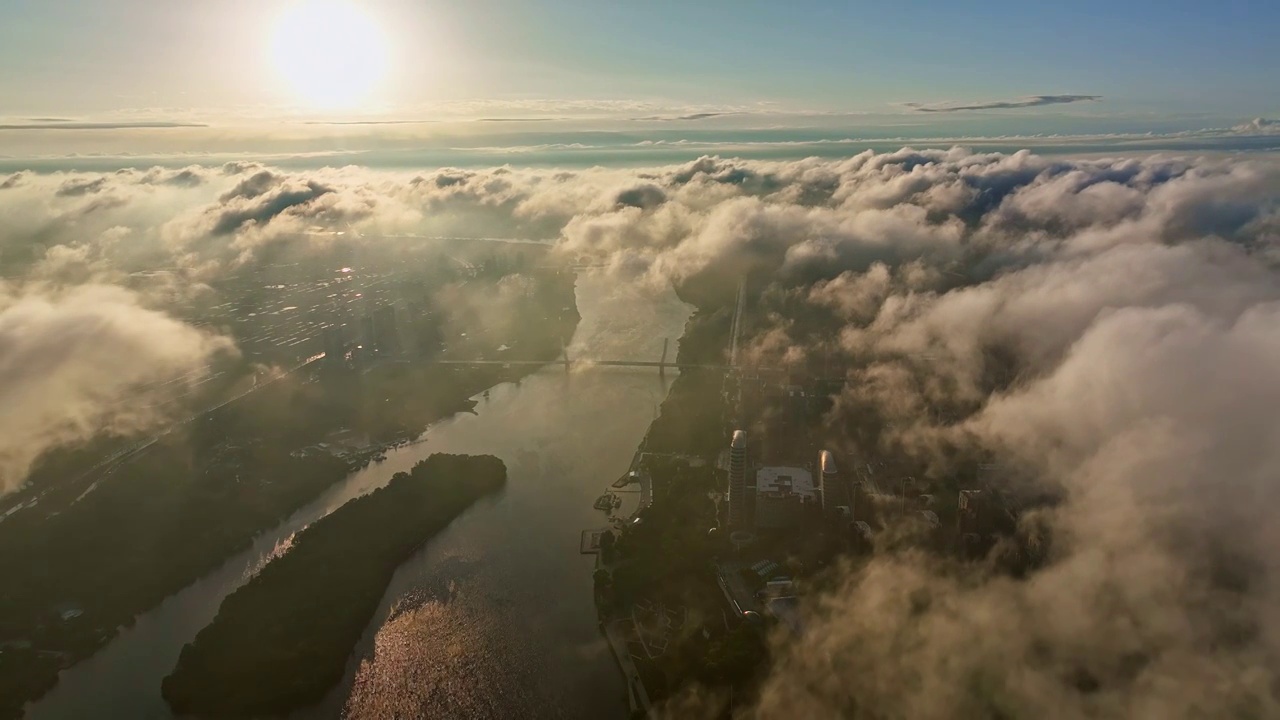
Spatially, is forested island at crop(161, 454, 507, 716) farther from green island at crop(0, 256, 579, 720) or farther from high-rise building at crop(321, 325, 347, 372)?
high-rise building at crop(321, 325, 347, 372)

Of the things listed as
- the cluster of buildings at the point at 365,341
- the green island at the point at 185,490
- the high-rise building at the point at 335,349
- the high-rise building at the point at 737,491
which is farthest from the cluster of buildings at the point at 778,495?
the cluster of buildings at the point at 365,341

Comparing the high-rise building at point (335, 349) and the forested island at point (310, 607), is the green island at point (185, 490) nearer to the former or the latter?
the high-rise building at point (335, 349)

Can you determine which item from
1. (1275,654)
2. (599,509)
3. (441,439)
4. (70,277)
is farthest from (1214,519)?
(70,277)

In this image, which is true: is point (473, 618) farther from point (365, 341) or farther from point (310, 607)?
point (365, 341)

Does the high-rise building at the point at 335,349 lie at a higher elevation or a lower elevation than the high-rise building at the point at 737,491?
lower

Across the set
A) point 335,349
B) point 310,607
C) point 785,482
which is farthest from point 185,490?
point 785,482

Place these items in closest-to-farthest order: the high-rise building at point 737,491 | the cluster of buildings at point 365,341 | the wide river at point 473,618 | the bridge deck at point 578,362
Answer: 1. the wide river at point 473,618
2. the high-rise building at point 737,491
3. the bridge deck at point 578,362
4. the cluster of buildings at point 365,341

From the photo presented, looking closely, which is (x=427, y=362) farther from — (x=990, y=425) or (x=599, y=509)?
(x=990, y=425)
